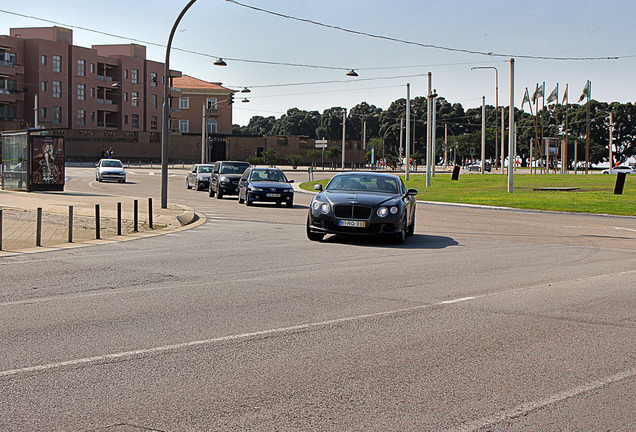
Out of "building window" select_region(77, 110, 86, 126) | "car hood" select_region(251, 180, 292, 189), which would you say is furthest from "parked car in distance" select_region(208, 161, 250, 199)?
"building window" select_region(77, 110, 86, 126)

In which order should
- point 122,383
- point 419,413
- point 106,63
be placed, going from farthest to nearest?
point 106,63 < point 122,383 < point 419,413

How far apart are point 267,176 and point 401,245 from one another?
13.5 metres

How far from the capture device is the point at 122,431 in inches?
164

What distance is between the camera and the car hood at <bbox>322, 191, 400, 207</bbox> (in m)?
14.3

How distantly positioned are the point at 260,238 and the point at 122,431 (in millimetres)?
11484

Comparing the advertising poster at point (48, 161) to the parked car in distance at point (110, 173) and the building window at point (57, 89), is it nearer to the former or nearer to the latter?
the parked car in distance at point (110, 173)

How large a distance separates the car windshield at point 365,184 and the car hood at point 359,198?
45cm

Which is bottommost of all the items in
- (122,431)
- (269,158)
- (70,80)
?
(122,431)

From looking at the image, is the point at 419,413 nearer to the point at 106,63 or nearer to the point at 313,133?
the point at 106,63

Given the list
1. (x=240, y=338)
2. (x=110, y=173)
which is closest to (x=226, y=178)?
(x=110, y=173)

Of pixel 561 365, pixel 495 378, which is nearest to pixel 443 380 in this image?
pixel 495 378

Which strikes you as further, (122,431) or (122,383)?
(122,383)

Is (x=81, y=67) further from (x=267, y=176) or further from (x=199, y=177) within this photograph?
(x=267, y=176)

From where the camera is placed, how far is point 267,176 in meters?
27.5
